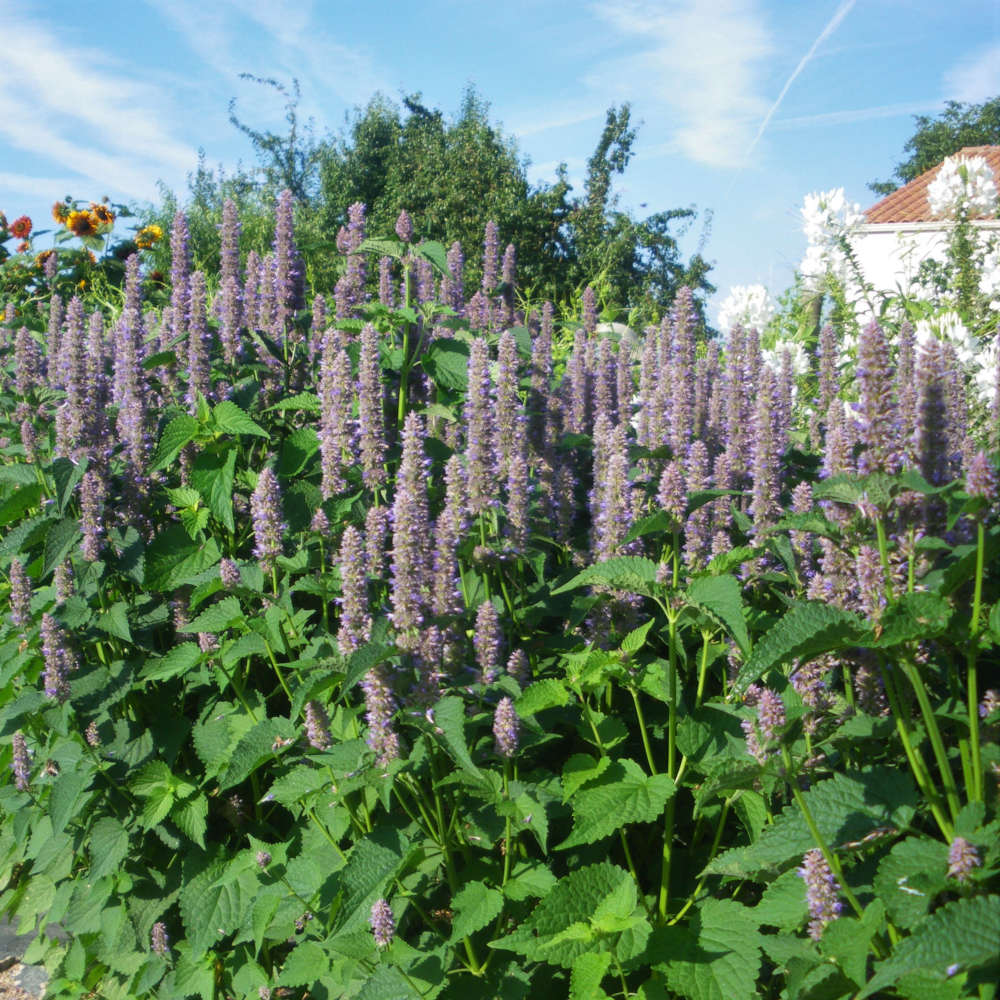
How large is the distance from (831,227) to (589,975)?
4199mm

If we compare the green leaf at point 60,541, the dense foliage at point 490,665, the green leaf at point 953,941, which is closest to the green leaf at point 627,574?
the dense foliage at point 490,665

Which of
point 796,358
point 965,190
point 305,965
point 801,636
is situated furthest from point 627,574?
point 965,190

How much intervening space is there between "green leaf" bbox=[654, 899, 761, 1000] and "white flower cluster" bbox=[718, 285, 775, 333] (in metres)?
4.81

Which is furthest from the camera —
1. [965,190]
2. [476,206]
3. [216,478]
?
[476,206]

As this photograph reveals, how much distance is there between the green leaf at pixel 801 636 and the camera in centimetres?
180

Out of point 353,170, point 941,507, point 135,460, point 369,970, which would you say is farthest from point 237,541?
point 353,170

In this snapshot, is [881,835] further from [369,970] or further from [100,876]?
[100,876]

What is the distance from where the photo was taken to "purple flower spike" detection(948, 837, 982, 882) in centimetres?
168

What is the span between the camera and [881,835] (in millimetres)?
1972

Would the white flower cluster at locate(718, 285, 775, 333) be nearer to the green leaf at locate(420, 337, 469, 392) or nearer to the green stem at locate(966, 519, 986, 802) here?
the green leaf at locate(420, 337, 469, 392)

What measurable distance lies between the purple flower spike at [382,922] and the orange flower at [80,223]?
12.0m

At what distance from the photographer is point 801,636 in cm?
183

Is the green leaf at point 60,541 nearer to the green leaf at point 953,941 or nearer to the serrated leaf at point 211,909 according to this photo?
the serrated leaf at point 211,909

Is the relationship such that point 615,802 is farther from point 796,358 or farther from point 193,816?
point 796,358
